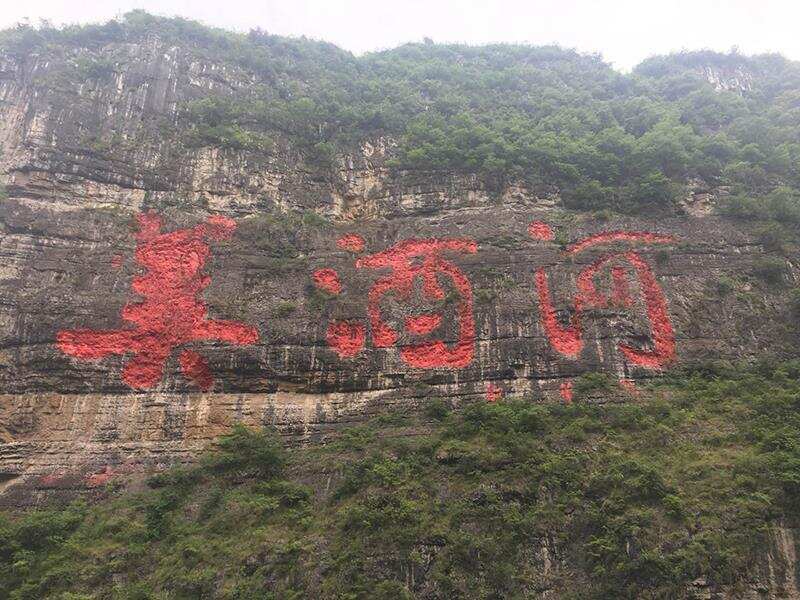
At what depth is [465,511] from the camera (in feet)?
43.3

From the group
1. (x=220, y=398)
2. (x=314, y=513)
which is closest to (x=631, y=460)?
(x=314, y=513)

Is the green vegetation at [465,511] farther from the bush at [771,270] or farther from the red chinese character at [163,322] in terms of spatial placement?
the bush at [771,270]

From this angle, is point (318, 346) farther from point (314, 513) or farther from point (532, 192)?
point (532, 192)

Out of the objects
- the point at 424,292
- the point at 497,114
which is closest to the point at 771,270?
the point at 424,292

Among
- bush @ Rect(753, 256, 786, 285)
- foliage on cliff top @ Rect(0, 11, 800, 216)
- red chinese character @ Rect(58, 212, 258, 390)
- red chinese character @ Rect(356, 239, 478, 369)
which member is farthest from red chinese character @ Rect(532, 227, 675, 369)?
red chinese character @ Rect(58, 212, 258, 390)

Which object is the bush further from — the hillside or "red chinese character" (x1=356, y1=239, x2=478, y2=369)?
"red chinese character" (x1=356, y1=239, x2=478, y2=369)

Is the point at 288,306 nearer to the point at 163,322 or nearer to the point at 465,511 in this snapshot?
the point at 163,322

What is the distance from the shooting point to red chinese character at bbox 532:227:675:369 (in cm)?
1738

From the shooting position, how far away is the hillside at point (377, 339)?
41.5 feet

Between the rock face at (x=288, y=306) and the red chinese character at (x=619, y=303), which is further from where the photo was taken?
the red chinese character at (x=619, y=303)

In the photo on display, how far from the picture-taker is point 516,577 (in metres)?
12.2

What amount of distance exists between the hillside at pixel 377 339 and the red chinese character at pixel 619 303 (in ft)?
0.28

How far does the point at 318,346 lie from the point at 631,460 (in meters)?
9.16

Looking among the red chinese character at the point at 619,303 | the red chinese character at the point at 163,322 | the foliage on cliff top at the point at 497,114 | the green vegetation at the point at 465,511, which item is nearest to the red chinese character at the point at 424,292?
the green vegetation at the point at 465,511
